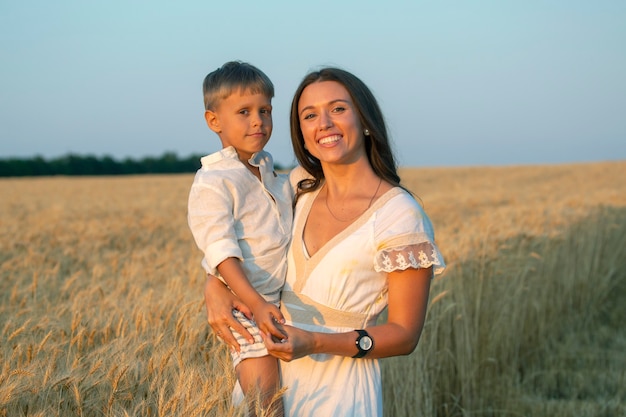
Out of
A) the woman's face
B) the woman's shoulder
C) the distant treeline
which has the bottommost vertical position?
the distant treeline

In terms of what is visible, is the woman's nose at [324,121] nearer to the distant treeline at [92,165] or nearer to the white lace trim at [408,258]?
the white lace trim at [408,258]

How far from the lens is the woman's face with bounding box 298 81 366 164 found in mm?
2203

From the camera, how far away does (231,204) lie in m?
2.13

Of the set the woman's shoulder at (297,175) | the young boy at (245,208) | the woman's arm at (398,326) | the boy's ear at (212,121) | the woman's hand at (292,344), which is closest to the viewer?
the woman's hand at (292,344)

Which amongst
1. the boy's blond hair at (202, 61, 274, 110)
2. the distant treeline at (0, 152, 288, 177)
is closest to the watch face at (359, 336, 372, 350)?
the boy's blond hair at (202, 61, 274, 110)

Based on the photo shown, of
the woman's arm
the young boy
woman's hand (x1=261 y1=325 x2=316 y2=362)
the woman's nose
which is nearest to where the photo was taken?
woman's hand (x1=261 y1=325 x2=316 y2=362)

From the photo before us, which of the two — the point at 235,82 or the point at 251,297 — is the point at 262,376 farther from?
the point at 235,82

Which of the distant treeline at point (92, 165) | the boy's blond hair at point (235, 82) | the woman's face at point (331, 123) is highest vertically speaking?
the boy's blond hair at point (235, 82)

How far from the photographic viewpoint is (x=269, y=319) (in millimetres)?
1840

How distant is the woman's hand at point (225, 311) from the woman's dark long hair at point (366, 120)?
0.54 metres

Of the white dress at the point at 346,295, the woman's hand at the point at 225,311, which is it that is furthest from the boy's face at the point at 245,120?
the woman's hand at the point at 225,311

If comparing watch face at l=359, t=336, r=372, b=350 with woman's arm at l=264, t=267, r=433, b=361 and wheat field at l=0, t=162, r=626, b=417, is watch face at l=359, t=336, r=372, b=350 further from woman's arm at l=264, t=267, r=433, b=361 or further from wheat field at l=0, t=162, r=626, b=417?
wheat field at l=0, t=162, r=626, b=417

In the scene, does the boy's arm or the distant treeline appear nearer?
the boy's arm

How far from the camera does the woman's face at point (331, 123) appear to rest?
86.7 inches
